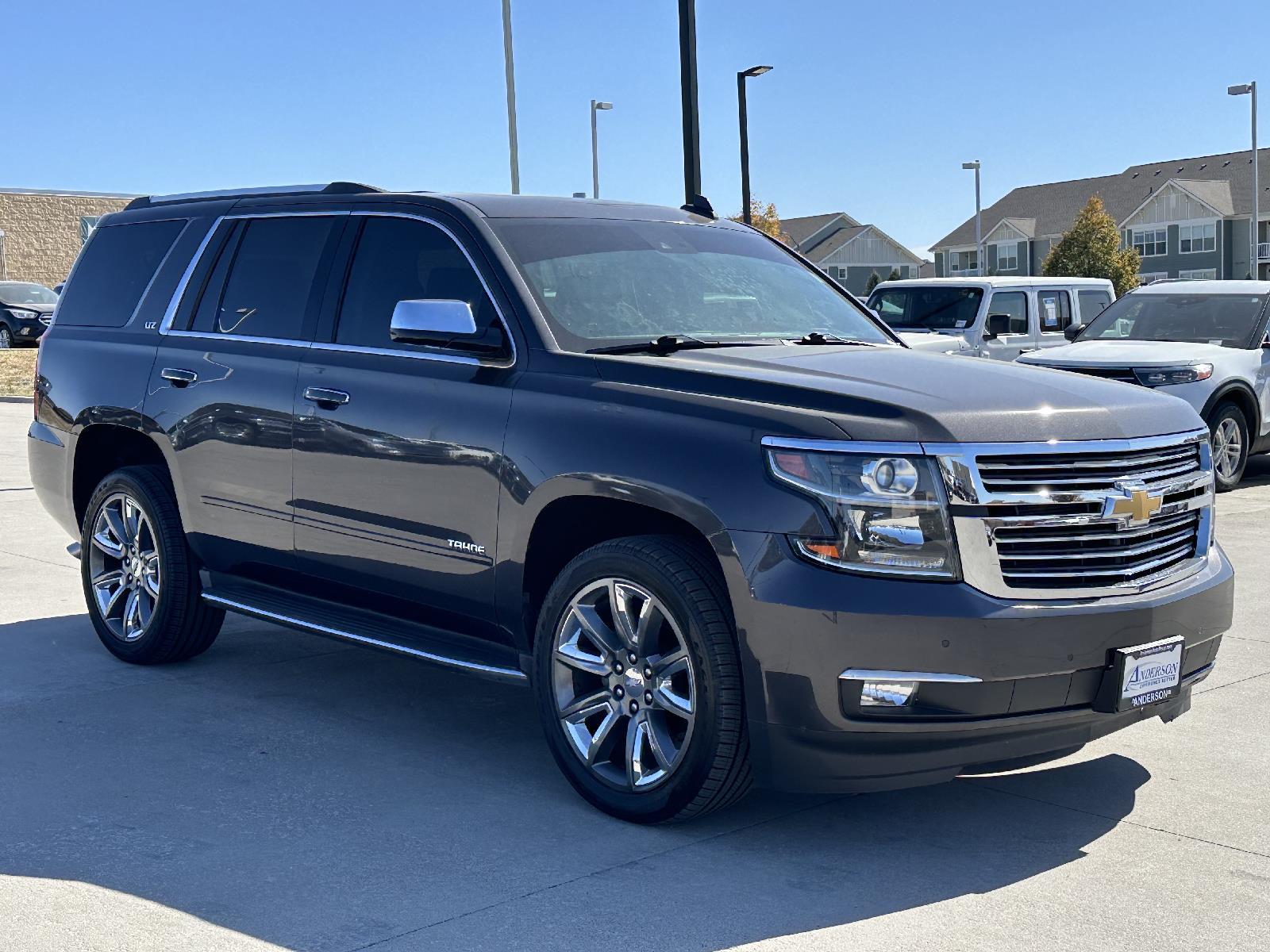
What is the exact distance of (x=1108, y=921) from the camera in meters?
3.92

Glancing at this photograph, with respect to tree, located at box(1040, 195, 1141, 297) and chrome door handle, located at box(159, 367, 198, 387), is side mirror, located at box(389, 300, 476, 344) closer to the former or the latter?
chrome door handle, located at box(159, 367, 198, 387)

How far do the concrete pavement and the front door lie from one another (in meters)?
0.63

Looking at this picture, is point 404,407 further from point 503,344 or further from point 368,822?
point 368,822

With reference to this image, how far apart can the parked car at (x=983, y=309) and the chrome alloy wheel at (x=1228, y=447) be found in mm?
4351

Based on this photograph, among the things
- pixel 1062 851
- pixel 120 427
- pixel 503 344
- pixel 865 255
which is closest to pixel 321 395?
pixel 503 344

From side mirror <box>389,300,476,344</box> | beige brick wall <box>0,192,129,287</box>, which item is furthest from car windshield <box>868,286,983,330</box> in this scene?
beige brick wall <box>0,192,129,287</box>

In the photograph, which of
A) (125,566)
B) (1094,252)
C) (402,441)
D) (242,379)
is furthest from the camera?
(1094,252)

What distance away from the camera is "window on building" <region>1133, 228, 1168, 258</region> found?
80.9m

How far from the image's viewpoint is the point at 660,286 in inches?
222

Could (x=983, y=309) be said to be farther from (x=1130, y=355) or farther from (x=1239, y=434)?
(x=1239, y=434)

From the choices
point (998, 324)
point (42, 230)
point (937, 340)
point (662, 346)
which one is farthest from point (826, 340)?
point (42, 230)

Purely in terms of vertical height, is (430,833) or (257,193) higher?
(257,193)

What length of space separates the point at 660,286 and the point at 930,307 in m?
13.1

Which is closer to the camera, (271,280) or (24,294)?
(271,280)
